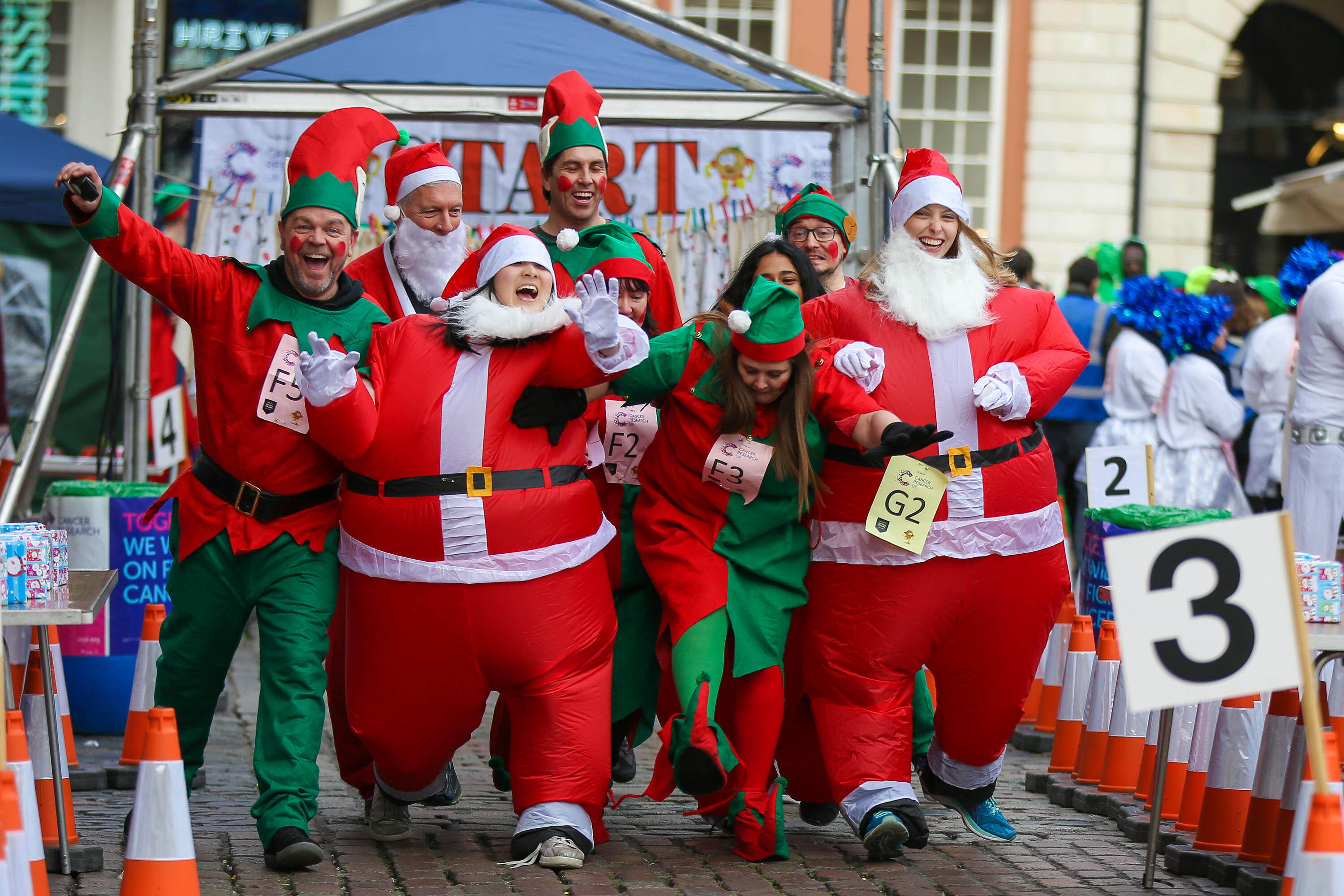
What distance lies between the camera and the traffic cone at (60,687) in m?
4.65

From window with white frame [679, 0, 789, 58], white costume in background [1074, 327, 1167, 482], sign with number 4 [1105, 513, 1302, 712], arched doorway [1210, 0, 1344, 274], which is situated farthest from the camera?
arched doorway [1210, 0, 1344, 274]

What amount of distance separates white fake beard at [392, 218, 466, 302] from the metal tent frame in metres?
1.89

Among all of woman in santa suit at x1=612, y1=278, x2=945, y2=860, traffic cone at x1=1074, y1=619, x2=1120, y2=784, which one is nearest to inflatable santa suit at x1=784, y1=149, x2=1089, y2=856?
woman in santa suit at x1=612, y1=278, x2=945, y2=860

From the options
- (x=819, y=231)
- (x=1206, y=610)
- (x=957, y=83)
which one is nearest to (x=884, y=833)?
(x=1206, y=610)

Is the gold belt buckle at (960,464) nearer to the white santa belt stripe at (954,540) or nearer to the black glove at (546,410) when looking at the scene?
the white santa belt stripe at (954,540)

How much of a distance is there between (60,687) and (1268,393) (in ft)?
21.0

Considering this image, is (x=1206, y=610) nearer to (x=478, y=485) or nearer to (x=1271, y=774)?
(x=1271, y=774)

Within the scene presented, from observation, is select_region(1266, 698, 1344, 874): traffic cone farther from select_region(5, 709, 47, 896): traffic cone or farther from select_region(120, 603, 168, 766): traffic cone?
select_region(120, 603, 168, 766): traffic cone

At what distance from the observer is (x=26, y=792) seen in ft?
12.3

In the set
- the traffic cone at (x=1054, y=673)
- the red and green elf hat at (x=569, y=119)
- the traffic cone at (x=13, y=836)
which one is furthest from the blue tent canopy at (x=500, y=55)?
the traffic cone at (x=13, y=836)

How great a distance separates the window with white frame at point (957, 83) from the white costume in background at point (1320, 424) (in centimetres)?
1005

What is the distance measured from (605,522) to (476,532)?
489mm

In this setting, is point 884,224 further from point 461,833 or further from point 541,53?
point 461,833

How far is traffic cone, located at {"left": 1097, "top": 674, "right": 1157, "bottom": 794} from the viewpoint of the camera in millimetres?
5660
